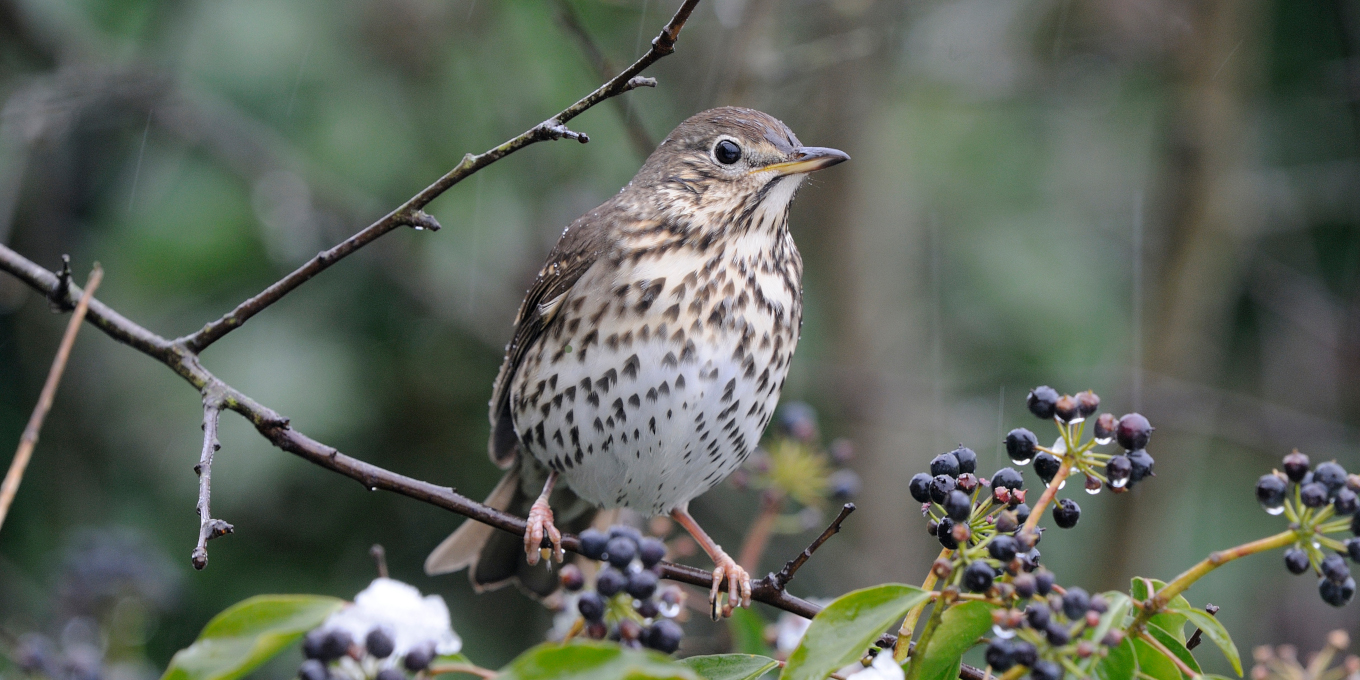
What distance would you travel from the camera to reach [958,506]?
1.72 meters

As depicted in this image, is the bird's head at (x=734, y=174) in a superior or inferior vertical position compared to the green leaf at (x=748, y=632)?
superior

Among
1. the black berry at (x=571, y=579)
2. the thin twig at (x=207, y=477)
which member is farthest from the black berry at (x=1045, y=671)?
the thin twig at (x=207, y=477)

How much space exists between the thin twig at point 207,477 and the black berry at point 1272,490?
1.51 metres

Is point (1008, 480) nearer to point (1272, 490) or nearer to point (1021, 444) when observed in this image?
point (1021, 444)

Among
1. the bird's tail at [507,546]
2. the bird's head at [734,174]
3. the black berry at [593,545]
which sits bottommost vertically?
the black berry at [593,545]

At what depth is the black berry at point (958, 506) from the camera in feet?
5.65

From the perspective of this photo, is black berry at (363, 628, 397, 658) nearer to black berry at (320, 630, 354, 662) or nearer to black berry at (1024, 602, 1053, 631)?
black berry at (320, 630, 354, 662)

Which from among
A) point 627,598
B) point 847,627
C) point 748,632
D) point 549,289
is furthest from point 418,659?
point 549,289

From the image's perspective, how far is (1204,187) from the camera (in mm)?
5258

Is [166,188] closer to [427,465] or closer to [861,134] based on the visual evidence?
[427,465]

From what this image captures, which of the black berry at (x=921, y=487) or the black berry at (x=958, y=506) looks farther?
the black berry at (x=921, y=487)

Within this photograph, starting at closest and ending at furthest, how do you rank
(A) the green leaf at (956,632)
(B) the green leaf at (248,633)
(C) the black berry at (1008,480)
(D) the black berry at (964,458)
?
(B) the green leaf at (248,633) → (A) the green leaf at (956,632) → (C) the black berry at (1008,480) → (D) the black berry at (964,458)

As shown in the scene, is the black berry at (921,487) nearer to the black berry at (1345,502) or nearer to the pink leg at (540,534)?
the black berry at (1345,502)

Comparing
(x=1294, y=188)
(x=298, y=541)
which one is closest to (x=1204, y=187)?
(x=1294, y=188)
